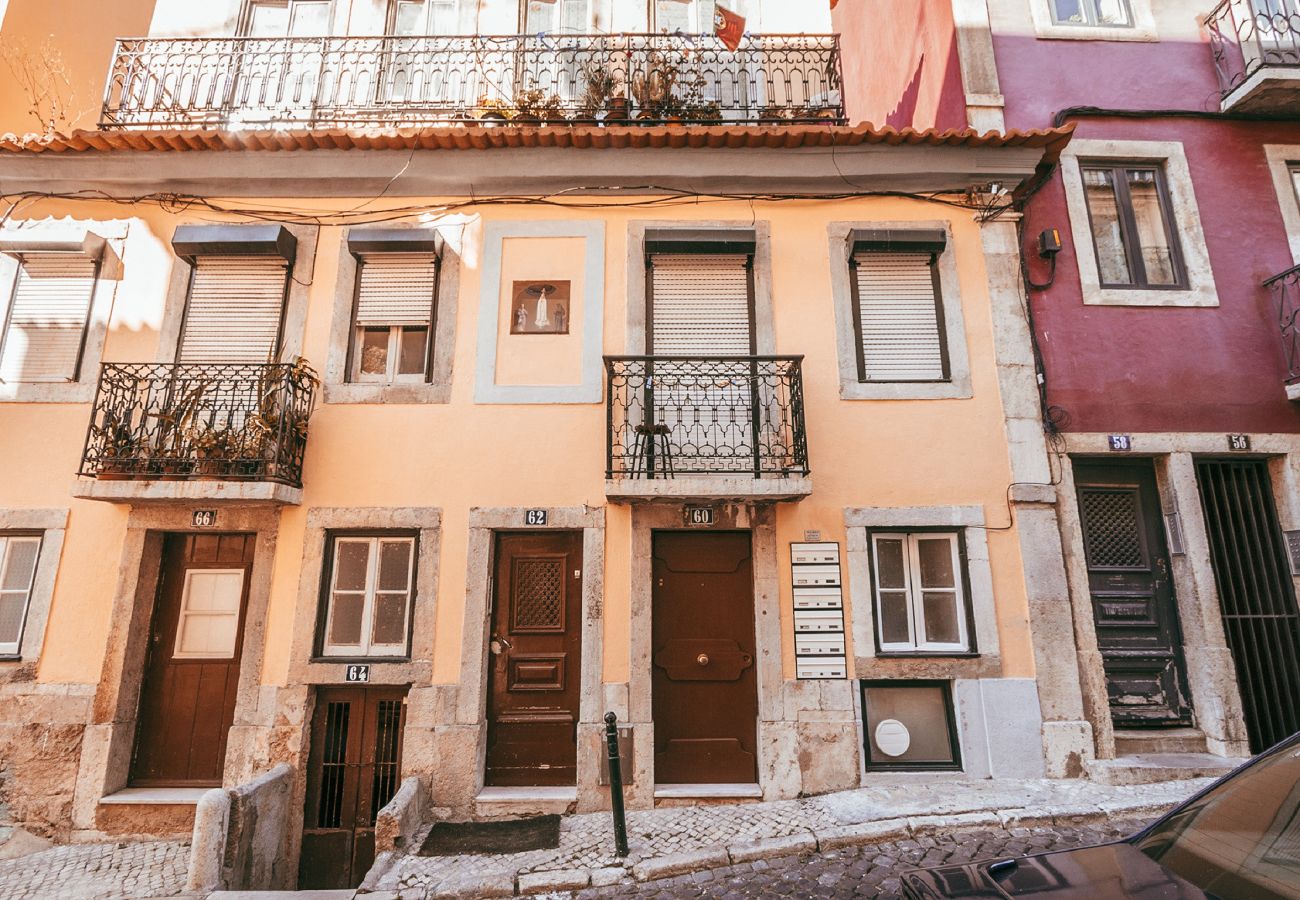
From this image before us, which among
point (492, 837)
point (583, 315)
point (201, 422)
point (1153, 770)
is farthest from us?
point (583, 315)

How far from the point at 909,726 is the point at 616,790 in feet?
9.34

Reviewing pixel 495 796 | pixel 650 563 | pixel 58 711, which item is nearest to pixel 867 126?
pixel 650 563

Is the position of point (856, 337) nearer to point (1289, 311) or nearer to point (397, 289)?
point (1289, 311)

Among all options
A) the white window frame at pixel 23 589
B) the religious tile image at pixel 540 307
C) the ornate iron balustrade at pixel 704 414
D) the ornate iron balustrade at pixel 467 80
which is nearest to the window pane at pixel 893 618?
the ornate iron balustrade at pixel 704 414

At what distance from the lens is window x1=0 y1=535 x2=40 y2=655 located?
5910mm

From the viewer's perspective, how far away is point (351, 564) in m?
6.09

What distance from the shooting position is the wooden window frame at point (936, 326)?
6379mm

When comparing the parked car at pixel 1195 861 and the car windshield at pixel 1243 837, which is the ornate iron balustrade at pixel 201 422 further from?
the car windshield at pixel 1243 837

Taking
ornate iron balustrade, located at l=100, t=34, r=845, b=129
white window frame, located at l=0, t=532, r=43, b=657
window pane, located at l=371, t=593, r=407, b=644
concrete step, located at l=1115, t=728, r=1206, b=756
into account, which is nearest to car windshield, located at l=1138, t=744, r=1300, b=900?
concrete step, located at l=1115, t=728, r=1206, b=756

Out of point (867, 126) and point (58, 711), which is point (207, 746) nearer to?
point (58, 711)

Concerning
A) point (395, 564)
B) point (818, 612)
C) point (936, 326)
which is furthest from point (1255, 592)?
point (395, 564)

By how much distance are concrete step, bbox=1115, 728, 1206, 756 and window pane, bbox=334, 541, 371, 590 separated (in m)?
7.13

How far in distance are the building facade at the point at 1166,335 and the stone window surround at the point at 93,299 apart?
914cm

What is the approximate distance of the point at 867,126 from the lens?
21.0ft
